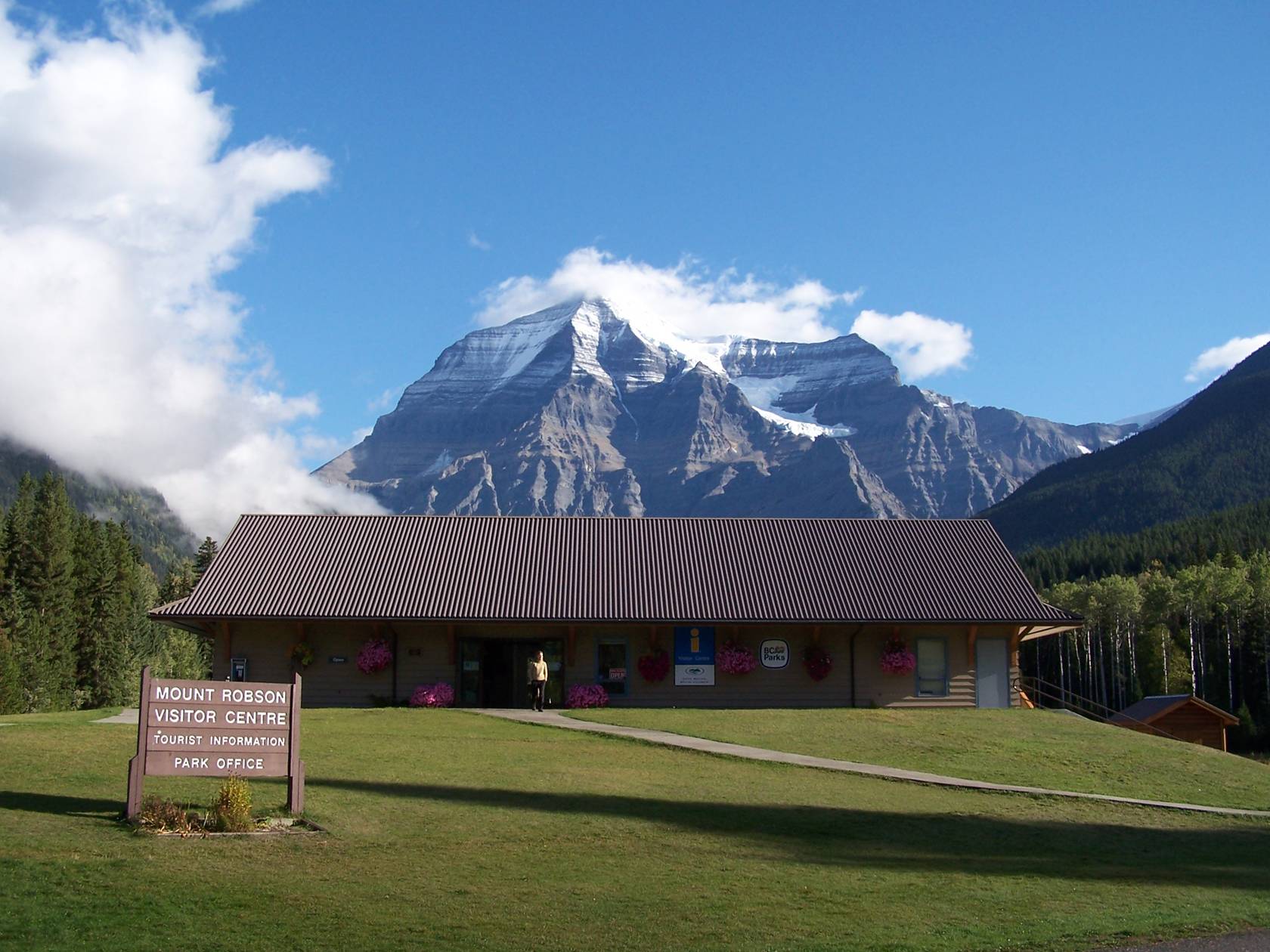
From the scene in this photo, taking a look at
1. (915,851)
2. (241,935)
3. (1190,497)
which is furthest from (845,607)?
(1190,497)

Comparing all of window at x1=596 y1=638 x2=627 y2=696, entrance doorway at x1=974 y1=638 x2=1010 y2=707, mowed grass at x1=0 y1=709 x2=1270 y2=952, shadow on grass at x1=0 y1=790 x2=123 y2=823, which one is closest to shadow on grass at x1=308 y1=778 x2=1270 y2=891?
mowed grass at x1=0 y1=709 x2=1270 y2=952

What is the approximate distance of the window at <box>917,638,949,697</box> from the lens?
A: 33344 mm

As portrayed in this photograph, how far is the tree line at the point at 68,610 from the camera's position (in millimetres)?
65125

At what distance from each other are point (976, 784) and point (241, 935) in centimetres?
1251

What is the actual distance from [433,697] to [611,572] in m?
5.96

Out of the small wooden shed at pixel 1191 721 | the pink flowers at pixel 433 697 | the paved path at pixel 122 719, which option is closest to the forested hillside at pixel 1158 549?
the small wooden shed at pixel 1191 721

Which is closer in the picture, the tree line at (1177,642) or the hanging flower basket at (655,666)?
the hanging flower basket at (655,666)

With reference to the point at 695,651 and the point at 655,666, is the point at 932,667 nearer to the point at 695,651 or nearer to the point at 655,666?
the point at 695,651

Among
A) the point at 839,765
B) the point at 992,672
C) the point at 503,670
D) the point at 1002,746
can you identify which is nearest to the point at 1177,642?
the point at 992,672

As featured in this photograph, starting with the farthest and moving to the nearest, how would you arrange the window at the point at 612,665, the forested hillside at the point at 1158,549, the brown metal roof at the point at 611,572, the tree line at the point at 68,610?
the forested hillside at the point at 1158,549 < the tree line at the point at 68,610 < the window at the point at 612,665 < the brown metal roof at the point at 611,572

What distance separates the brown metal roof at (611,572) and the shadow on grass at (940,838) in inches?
627

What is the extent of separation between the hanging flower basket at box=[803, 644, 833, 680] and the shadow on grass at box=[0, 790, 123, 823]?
21271mm

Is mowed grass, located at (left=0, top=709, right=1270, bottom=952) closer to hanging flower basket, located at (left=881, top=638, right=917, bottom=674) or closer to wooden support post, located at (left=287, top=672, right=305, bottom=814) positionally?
wooden support post, located at (left=287, top=672, right=305, bottom=814)

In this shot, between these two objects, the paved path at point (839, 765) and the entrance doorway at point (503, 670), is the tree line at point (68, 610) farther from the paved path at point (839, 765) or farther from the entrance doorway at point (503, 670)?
the paved path at point (839, 765)
